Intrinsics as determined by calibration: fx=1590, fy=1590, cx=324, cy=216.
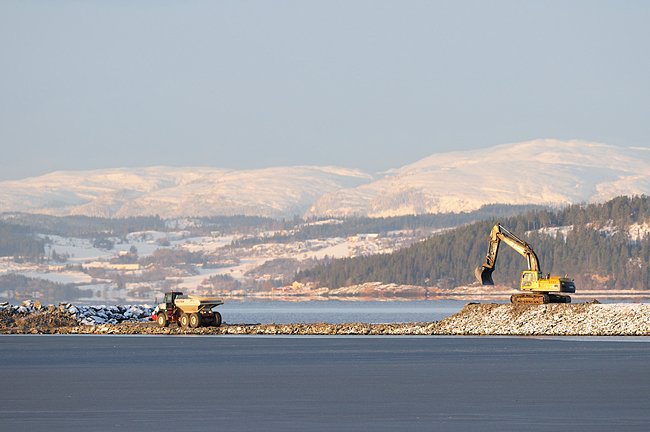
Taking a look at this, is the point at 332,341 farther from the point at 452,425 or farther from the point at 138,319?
the point at 452,425

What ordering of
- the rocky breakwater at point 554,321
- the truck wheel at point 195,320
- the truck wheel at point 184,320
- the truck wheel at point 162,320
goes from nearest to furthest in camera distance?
the rocky breakwater at point 554,321 < the truck wheel at point 195,320 < the truck wheel at point 184,320 < the truck wheel at point 162,320

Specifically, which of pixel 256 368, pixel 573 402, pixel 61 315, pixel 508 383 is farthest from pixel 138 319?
pixel 573 402


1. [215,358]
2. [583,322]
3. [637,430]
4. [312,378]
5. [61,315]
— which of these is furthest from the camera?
[61,315]

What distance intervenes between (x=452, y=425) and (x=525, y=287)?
238ft

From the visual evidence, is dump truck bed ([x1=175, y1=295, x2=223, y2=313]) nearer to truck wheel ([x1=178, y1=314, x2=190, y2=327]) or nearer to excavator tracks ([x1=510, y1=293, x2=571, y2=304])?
truck wheel ([x1=178, y1=314, x2=190, y2=327])

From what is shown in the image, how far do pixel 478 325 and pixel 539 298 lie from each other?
6.33m

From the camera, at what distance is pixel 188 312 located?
4434 inches

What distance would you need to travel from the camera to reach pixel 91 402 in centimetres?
4778

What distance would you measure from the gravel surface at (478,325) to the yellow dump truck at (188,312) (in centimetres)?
58

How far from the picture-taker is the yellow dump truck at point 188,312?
112 metres

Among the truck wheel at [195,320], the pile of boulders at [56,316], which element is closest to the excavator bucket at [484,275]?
the truck wheel at [195,320]

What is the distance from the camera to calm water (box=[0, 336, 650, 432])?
136ft

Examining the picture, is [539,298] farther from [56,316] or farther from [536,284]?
[56,316]

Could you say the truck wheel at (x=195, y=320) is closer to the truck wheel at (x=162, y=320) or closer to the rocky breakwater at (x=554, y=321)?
the truck wheel at (x=162, y=320)
